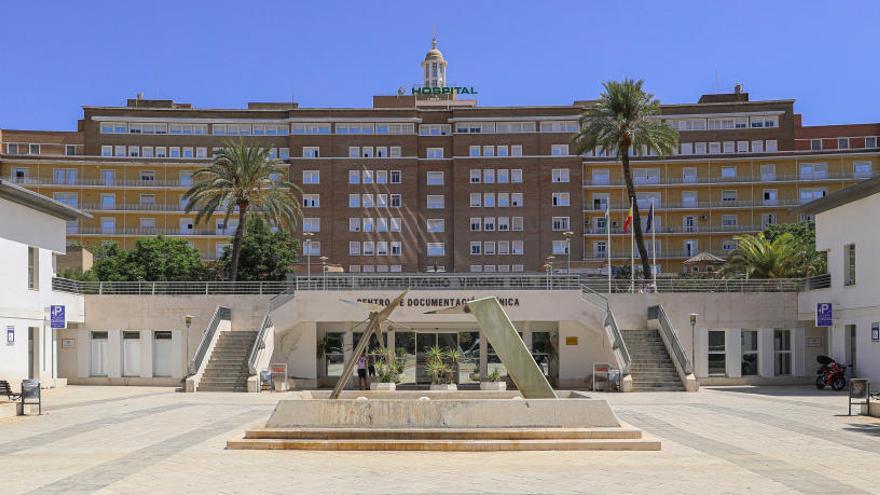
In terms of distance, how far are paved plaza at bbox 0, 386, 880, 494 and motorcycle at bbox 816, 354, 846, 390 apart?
12346mm

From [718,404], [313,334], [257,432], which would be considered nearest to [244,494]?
[257,432]

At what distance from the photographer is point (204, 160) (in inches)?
3482

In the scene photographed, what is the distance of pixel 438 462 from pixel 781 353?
2833cm

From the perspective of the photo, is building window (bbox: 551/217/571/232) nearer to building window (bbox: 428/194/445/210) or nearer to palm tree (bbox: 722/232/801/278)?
building window (bbox: 428/194/445/210)

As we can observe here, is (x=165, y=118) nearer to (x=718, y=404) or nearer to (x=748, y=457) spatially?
(x=718, y=404)

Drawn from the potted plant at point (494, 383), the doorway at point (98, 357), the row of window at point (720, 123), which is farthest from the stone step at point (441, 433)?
the row of window at point (720, 123)

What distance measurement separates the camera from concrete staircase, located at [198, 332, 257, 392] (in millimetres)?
37250

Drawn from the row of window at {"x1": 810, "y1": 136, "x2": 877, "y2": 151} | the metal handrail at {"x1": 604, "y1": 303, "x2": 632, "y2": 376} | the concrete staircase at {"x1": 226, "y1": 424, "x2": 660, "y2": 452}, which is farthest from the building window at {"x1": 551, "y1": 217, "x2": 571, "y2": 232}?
the concrete staircase at {"x1": 226, "y1": 424, "x2": 660, "y2": 452}

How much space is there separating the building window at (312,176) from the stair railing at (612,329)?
49169mm

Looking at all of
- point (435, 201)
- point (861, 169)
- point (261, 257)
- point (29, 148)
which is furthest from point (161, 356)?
point (861, 169)

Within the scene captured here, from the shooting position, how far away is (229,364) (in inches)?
1522

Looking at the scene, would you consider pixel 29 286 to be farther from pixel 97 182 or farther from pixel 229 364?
pixel 97 182

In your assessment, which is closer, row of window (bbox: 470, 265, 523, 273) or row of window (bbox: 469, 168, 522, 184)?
row of window (bbox: 470, 265, 523, 273)

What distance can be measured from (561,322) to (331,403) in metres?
23.9
